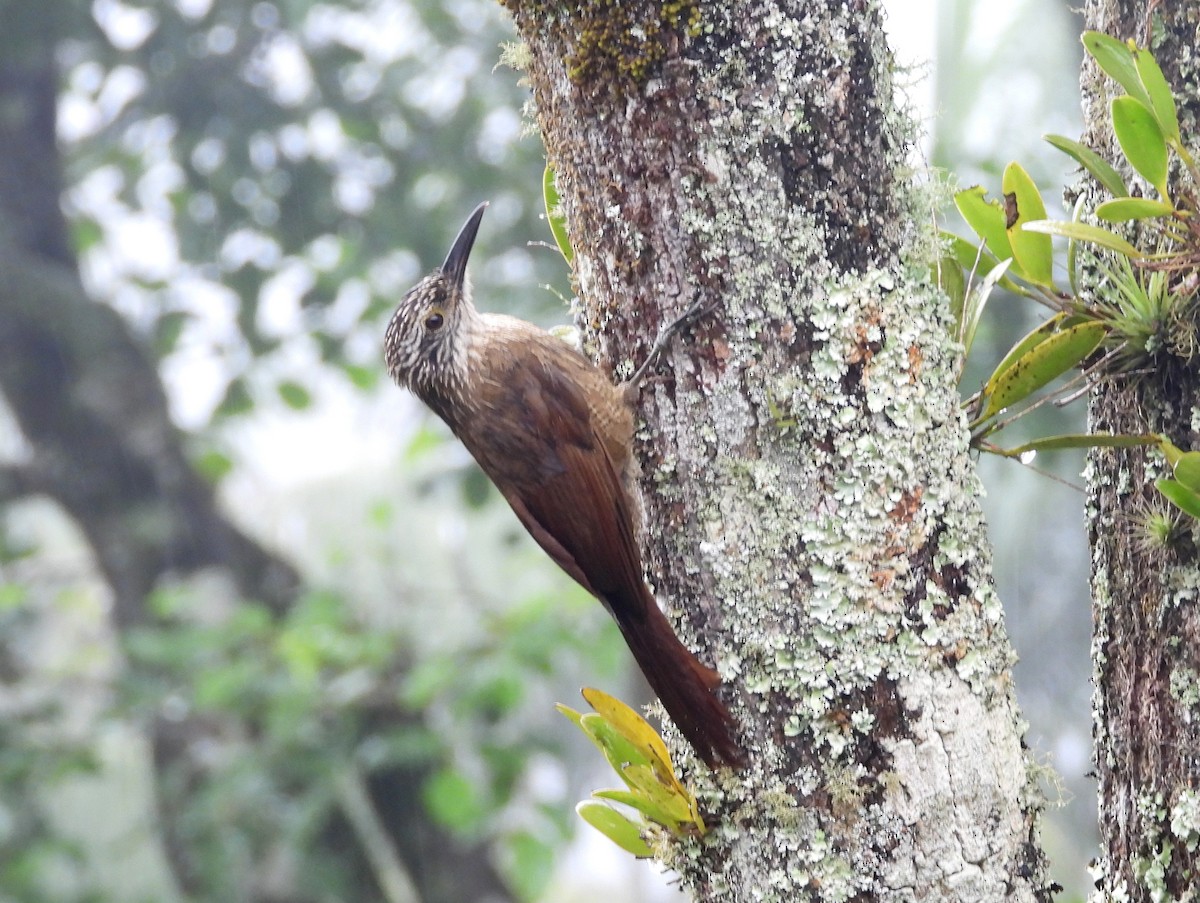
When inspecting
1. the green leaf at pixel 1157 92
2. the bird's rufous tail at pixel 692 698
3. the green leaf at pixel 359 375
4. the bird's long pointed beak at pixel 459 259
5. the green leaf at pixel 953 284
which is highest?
the green leaf at pixel 359 375

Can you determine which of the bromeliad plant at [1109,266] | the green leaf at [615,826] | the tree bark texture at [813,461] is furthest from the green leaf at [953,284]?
the green leaf at [615,826]

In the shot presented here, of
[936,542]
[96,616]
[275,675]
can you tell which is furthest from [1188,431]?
[96,616]

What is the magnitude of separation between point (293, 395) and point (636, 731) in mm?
3865

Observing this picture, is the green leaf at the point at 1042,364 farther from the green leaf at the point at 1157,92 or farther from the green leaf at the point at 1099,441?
the green leaf at the point at 1157,92

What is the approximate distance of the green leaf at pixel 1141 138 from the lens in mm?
1485

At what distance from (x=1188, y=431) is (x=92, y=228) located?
5493 mm

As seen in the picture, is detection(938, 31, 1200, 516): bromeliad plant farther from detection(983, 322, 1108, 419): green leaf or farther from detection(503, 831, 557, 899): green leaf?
detection(503, 831, 557, 899): green leaf

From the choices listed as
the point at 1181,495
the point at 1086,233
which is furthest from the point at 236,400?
the point at 1181,495

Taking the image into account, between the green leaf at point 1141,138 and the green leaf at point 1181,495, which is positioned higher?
the green leaf at point 1141,138

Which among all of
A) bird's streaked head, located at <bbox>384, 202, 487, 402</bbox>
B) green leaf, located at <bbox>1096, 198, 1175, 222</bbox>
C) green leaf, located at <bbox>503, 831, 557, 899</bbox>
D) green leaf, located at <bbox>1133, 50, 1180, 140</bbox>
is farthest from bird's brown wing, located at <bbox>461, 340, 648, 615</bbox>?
green leaf, located at <bbox>503, 831, 557, 899</bbox>

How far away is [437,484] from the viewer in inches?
201

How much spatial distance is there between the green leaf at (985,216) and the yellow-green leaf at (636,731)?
88 centimetres

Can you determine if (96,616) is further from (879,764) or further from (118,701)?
(879,764)

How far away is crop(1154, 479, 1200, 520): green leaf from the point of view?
1.47 metres
